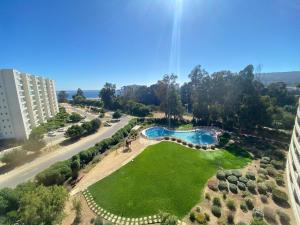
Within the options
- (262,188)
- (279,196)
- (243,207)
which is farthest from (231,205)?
(279,196)

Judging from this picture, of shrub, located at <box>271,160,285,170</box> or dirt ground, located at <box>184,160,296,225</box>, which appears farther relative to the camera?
shrub, located at <box>271,160,285,170</box>

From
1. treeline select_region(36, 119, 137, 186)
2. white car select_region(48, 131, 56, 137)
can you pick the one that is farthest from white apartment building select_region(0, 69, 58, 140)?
treeline select_region(36, 119, 137, 186)

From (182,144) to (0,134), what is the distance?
45.5 meters

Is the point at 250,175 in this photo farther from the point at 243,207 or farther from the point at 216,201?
the point at 216,201

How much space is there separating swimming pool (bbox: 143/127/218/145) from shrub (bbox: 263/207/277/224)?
20.2 metres

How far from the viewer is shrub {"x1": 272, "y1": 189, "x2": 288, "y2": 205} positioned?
18.8 meters

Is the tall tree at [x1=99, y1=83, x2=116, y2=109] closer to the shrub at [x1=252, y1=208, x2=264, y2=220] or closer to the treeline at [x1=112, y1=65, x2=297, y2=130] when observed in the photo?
the treeline at [x1=112, y1=65, x2=297, y2=130]

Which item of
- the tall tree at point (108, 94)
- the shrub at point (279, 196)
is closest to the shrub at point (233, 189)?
the shrub at point (279, 196)

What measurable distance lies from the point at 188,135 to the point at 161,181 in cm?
2305

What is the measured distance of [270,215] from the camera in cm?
1673

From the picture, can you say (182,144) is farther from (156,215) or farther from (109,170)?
(156,215)

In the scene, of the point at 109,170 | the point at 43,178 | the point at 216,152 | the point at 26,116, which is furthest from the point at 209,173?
the point at 26,116

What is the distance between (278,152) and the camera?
101 feet

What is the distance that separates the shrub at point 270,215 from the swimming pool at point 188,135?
20185 millimetres
